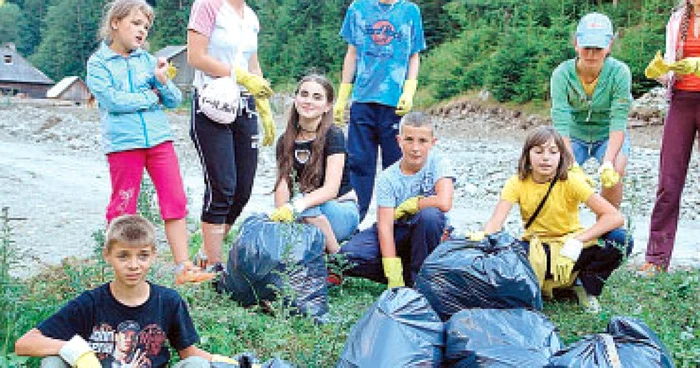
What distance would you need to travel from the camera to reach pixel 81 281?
11.3 feet

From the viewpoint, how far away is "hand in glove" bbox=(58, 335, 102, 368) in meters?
2.49

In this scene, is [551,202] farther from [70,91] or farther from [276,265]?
[70,91]

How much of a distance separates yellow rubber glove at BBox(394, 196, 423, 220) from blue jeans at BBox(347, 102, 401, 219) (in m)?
0.90

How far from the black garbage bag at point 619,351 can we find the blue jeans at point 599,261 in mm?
1140

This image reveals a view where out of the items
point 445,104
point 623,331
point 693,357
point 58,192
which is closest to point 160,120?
point 623,331

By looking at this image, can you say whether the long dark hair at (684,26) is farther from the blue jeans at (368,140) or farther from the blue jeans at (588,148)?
the blue jeans at (368,140)

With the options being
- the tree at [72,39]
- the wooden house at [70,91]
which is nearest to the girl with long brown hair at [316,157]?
the wooden house at [70,91]

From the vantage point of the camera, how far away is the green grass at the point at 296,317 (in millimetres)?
3000

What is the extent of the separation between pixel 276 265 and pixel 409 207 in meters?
0.88

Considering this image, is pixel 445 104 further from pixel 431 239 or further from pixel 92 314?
pixel 92 314

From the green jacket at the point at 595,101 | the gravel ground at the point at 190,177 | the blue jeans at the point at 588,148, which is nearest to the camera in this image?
the green jacket at the point at 595,101

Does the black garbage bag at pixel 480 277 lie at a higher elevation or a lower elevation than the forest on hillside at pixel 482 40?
lower


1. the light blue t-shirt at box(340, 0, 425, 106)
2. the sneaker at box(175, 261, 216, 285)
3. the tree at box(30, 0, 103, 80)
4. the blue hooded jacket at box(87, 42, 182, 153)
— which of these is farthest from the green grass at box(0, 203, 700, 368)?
the tree at box(30, 0, 103, 80)

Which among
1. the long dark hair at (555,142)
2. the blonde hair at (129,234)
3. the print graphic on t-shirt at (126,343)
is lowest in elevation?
the print graphic on t-shirt at (126,343)
